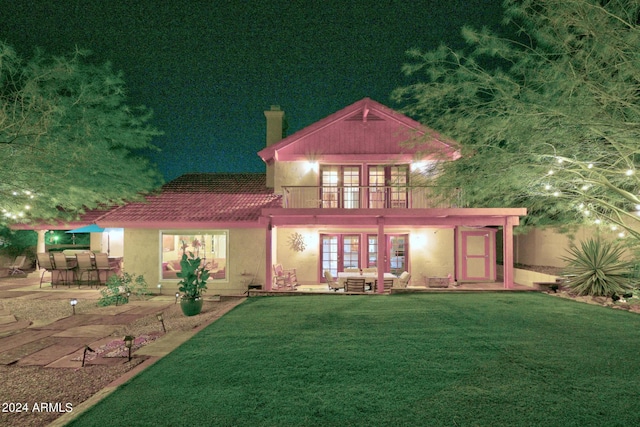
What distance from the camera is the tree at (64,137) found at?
916cm

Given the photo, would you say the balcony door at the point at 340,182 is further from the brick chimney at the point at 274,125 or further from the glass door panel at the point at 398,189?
the brick chimney at the point at 274,125

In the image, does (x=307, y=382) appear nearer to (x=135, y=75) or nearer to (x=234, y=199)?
(x=234, y=199)

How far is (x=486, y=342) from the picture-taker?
5969 millimetres

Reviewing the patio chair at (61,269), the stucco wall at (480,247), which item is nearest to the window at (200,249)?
the patio chair at (61,269)

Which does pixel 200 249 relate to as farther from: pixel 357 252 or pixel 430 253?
pixel 430 253

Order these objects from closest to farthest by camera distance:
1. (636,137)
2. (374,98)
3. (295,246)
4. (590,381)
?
1. (590,381)
2. (636,137)
3. (374,98)
4. (295,246)

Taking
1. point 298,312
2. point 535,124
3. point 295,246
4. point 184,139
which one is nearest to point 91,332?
point 298,312

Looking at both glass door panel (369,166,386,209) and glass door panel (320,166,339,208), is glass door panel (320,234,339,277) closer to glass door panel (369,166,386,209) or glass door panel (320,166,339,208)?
glass door panel (320,166,339,208)

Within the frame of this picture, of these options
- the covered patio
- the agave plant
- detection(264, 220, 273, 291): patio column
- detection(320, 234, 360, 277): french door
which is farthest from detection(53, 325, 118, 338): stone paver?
the agave plant

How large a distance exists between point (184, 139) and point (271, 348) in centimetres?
2732

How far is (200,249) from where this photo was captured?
43.5 ft

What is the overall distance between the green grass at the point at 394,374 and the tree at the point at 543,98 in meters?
3.81

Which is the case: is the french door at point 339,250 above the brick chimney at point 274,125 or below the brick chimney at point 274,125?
below

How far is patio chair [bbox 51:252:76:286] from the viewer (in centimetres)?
1364
